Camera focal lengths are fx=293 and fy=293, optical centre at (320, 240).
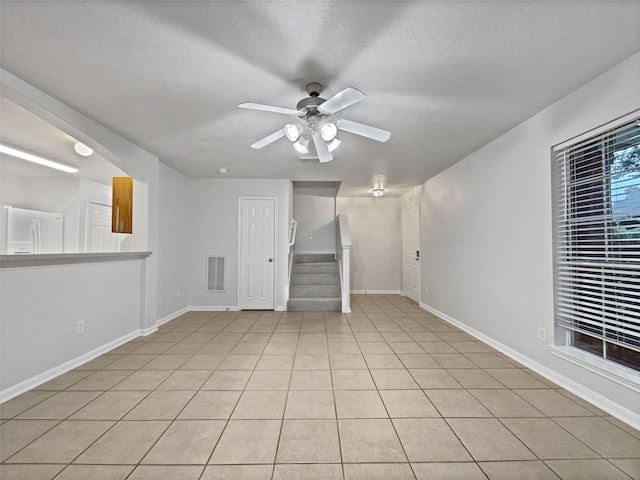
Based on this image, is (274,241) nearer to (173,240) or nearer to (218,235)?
(218,235)

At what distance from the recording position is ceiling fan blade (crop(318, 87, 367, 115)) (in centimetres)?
184

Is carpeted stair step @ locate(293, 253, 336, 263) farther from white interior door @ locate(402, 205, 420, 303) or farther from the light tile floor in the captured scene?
the light tile floor

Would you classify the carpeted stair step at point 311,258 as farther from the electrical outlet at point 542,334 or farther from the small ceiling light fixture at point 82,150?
the electrical outlet at point 542,334

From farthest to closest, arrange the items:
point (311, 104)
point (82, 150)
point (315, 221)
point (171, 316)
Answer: point (315, 221), point (171, 316), point (82, 150), point (311, 104)

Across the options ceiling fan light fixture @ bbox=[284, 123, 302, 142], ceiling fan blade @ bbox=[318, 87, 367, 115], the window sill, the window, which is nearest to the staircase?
the window sill

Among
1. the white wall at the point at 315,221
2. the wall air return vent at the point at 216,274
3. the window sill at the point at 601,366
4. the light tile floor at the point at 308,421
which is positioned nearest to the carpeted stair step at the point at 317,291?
the wall air return vent at the point at 216,274

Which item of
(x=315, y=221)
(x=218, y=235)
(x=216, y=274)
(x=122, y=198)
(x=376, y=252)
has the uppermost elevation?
(x=122, y=198)

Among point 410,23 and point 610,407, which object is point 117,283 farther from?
point 610,407

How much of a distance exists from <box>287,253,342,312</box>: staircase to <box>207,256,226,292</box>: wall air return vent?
1.29 m

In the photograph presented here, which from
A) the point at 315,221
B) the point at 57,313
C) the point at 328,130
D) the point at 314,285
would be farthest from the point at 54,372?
the point at 315,221

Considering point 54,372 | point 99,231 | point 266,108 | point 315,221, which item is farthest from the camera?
point 315,221

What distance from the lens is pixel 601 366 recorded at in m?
2.17

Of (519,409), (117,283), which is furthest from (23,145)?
(519,409)

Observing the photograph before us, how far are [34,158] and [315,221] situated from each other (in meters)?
5.04
